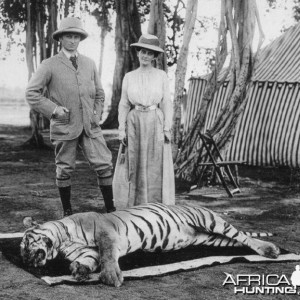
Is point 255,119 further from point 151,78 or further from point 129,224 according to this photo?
point 129,224

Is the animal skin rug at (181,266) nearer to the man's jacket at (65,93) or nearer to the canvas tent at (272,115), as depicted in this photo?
the man's jacket at (65,93)

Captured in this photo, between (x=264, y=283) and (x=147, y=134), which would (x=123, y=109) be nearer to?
(x=147, y=134)

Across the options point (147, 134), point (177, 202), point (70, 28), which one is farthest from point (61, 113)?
point (177, 202)

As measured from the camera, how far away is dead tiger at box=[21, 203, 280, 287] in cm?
429

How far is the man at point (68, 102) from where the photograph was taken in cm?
596

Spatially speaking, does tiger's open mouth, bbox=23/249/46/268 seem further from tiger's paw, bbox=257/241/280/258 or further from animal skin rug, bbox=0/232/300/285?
tiger's paw, bbox=257/241/280/258

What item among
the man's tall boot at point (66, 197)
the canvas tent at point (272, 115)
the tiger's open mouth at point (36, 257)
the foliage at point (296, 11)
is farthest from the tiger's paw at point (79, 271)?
the foliage at point (296, 11)

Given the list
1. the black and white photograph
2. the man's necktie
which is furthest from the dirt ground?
the man's necktie

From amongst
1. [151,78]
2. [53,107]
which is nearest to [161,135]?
[151,78]

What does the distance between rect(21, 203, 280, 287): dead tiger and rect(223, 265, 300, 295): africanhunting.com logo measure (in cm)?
60

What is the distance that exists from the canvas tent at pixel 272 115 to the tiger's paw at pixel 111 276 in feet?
26.4

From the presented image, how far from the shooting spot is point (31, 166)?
459 inches

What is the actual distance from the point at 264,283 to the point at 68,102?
9.30ft

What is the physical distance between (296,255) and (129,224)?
1533 millimetres
